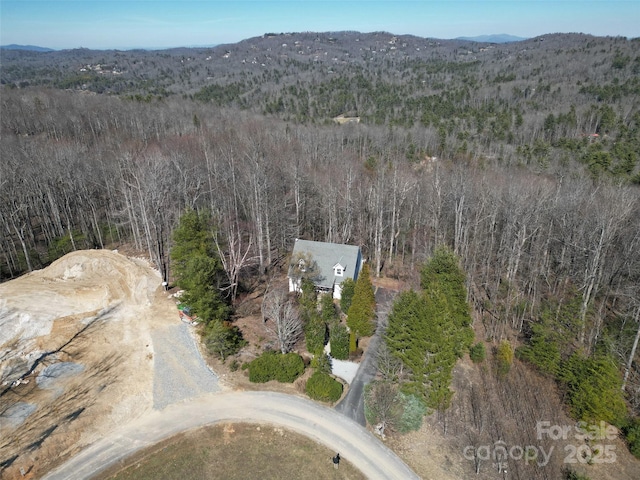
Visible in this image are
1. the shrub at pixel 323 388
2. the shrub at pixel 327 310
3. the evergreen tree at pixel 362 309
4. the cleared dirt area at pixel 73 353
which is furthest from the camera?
the shrub at pixel 327 310

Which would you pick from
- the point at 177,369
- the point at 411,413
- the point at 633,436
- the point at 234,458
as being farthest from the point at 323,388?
the point at 633,436

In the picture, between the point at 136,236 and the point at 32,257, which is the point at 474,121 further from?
the point at 32,257

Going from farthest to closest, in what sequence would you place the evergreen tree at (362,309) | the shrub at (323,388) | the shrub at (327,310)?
the shrub at (327,310) < the evergreen tree at (362,309) < the shrub at (323,388)

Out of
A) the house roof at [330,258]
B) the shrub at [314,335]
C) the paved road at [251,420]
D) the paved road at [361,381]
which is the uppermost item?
the house roof at [330,258]

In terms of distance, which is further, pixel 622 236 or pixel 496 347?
pixel 622 236

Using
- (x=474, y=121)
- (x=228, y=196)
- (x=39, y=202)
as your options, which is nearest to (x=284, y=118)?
(x=474, y=121)

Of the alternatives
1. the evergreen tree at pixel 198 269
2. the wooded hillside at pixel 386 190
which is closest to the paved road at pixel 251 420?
the evergreen tree at pixel 198 269

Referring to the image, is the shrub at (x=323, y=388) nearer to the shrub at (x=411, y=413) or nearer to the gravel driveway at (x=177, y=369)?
the shrub at (x=411, y=413)
